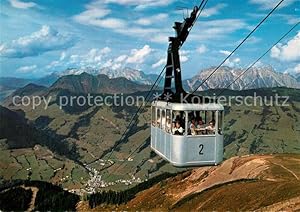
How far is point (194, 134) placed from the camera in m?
31.2

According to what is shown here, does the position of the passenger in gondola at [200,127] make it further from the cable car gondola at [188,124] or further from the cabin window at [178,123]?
the cabin window at [178,123]

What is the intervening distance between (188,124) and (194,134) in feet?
3.40

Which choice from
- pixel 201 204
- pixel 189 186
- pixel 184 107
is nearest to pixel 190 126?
pixel 184 107

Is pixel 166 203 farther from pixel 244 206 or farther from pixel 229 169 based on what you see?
pixel 244 206

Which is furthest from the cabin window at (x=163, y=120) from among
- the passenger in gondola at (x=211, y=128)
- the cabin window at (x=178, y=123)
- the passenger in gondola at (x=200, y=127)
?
the passenger in gondola at (x=211, y=128)

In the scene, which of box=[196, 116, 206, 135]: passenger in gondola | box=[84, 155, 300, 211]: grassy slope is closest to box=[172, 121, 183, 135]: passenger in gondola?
box=[196, 116, 206, 135]: passenger in gondola

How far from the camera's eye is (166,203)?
489 ft

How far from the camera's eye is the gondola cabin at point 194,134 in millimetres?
30594

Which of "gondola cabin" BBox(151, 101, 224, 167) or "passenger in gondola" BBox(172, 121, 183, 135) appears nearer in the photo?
"gondola cabin" BBox(151, 101, 224, 167)

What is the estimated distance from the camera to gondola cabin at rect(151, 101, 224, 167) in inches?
1204

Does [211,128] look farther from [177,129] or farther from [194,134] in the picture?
[177,129]

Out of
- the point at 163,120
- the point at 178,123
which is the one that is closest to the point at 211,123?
the point at 178,123

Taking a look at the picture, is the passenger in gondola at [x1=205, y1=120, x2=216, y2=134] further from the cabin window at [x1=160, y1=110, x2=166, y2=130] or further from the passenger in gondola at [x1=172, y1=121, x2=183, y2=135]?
the cabin window at [x1=160, y1=110, x2=166, y2=130]

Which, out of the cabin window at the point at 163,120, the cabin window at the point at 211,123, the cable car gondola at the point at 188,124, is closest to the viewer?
the cable car gondola at the point at 188,124
